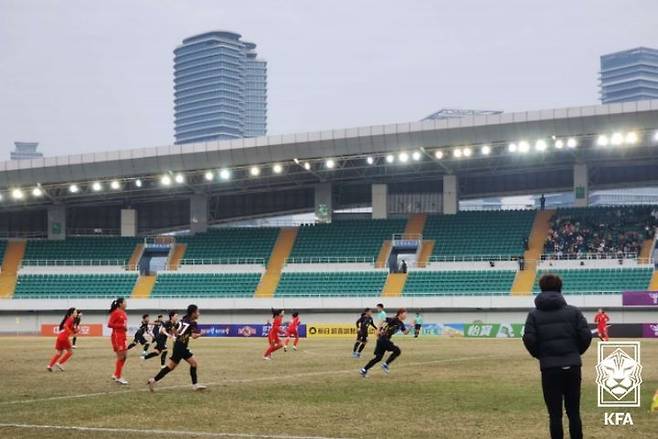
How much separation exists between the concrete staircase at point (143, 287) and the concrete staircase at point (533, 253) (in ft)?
89.1

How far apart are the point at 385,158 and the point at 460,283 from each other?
10.4 metres

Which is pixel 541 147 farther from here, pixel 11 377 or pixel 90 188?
pixel 11 377

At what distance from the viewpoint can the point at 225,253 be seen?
73875 mm

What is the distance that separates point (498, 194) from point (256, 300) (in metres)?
22.5

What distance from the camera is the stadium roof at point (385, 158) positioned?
61125mm

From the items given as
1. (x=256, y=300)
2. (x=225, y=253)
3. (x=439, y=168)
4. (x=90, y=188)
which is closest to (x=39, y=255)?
(x=90, y=188)

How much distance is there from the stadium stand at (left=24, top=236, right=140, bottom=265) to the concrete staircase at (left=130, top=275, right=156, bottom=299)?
127 inches

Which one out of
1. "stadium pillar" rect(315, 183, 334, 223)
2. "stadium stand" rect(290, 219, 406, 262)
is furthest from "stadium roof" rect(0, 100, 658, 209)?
"stadium stand" rect(290, 219, 406, 262)

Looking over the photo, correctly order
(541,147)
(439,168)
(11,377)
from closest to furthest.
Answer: (11,377), (541,147), (439,168)

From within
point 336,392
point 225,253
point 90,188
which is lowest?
point 336,392

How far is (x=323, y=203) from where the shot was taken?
75.6 metres

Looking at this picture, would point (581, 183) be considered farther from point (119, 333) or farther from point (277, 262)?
point (119, 333)

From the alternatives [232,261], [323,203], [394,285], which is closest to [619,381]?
[394,285]

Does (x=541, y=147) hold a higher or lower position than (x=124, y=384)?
higher
